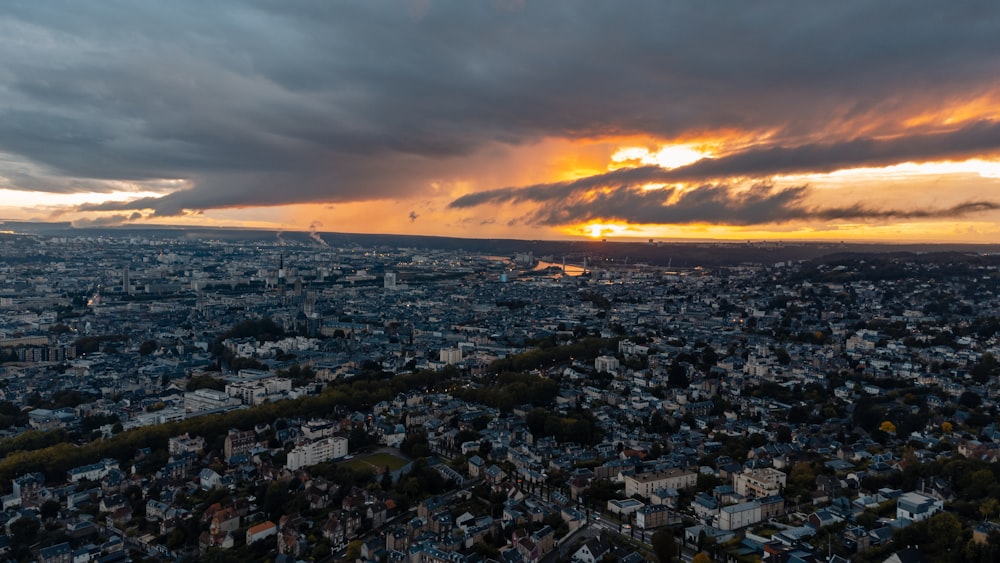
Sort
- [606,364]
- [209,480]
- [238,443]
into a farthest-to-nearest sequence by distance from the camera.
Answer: [606,364]
[238,443]
[209,480]

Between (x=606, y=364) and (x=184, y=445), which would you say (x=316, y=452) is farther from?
(x=606, y=364)

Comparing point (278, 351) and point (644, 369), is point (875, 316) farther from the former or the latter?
point (278, 351)

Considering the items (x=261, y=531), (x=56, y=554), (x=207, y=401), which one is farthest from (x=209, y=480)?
(x=207, y=401)

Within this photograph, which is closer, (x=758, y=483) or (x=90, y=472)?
(x=758, y=483)

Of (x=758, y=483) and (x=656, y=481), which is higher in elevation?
(x=758, y=483)

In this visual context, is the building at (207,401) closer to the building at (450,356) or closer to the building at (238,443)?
the building at (238,443)

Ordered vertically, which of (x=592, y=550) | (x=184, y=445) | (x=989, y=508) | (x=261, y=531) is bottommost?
(x=261, y=531)

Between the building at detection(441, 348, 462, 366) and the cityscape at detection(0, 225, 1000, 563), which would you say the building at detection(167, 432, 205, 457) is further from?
the building at detection(441, 348, 462, 366)
